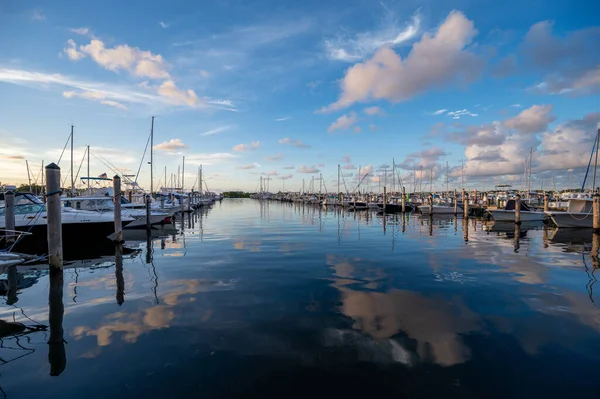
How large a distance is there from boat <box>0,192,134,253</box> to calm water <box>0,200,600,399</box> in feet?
29.1

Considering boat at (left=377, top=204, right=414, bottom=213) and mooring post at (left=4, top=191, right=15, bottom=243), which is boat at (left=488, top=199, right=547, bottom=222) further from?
mooring post at (left=4, top=191, right=15, bottom=243)

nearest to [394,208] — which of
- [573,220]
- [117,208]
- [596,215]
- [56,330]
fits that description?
[573,220]

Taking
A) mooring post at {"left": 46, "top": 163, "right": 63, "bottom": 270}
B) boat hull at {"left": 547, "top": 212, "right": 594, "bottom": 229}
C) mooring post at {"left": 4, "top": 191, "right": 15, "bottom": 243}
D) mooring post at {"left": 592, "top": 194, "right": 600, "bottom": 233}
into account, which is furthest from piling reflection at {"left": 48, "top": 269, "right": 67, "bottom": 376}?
boat hull at {"left": 547, "top": 212, "right": 594, "bottom": 229}

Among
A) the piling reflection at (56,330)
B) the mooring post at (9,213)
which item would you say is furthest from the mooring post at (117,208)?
the piling reflection at (56,330)

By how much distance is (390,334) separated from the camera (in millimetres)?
6855

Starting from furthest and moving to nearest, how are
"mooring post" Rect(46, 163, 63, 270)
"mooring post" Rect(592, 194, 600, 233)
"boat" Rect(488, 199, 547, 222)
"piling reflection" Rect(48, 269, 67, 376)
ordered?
"boat" Rect(488, 199, 547, 222) < "mooring post" Rect(592, 194, 600, 233) < "mooring post" Rect(46, 163, 63, 270) < "piling reflection" Rect(48, 269, 67, 376)

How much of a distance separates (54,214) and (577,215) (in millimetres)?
39068

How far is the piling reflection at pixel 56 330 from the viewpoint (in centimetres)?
578

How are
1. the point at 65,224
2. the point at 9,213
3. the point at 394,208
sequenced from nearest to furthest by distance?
the point at 9,213
the point at 65,224
the point at 394,208

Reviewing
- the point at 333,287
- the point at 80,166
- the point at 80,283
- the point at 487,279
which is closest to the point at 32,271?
the point at 80,283

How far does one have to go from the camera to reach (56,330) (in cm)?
720

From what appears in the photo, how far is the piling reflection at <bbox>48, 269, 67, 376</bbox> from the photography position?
5.78 metres

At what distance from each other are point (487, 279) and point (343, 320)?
6814 mm

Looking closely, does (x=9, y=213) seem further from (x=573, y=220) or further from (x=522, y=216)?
(x=522, y=216)
